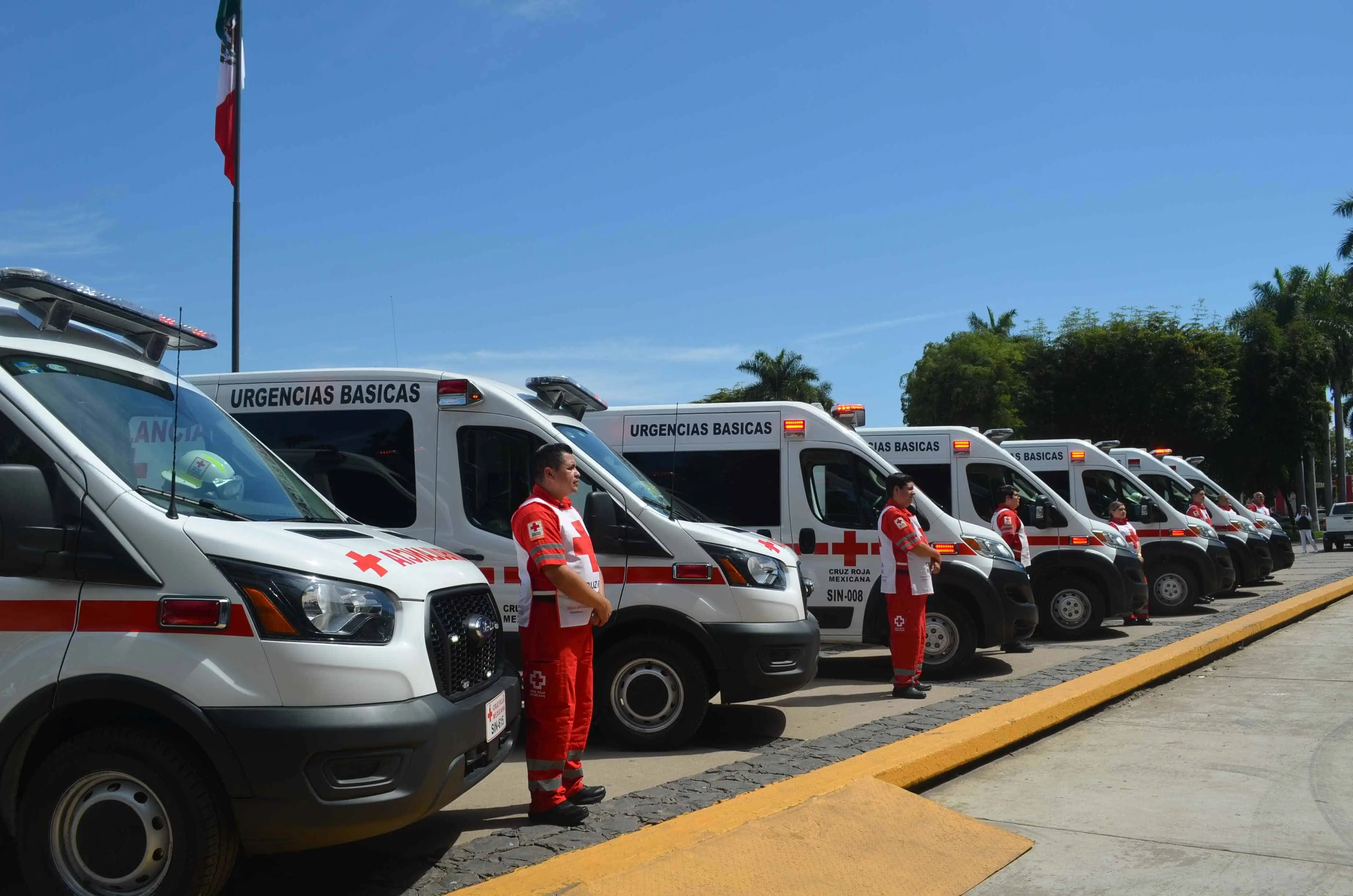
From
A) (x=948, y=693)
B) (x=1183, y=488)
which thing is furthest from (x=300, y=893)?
(x=1183, y=488)

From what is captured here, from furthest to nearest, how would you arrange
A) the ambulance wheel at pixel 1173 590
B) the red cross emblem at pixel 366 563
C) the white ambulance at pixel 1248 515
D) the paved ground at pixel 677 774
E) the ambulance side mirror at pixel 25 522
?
the white ambulance at pixel 1248 515 < the ambulance wheel at pixel 1173 590 < the paved ground at pixel 677 774 < the red cross emblem at pixel 366 563 < the ambulance side mirror at pixel 25 522

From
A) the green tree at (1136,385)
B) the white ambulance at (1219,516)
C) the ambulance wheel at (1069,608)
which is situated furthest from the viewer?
the green tree at (1136,385)

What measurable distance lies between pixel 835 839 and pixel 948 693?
4.53 m

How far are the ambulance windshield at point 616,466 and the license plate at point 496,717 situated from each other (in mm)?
2613

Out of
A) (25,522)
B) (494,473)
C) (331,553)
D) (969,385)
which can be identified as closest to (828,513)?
(494,473)

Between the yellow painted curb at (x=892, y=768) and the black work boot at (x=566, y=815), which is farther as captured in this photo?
the black work boot at (x=566, y=815)

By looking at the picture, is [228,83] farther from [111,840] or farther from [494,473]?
[111,840]

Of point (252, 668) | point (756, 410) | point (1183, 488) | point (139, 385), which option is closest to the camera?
point (252, 668)

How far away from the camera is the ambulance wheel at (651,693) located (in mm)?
6793

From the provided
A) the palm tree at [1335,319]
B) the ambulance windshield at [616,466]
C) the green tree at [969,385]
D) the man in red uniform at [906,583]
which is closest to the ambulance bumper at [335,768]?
the ambulance windshield at [616,466]

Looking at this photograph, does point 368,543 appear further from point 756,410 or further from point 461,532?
point 756,410

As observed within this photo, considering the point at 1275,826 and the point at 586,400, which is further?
the point at 586,400

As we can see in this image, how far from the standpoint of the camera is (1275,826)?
17.3ft

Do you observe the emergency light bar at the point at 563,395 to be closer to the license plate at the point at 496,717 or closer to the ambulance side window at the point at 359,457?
the ambulance side window at the point at 359,457
